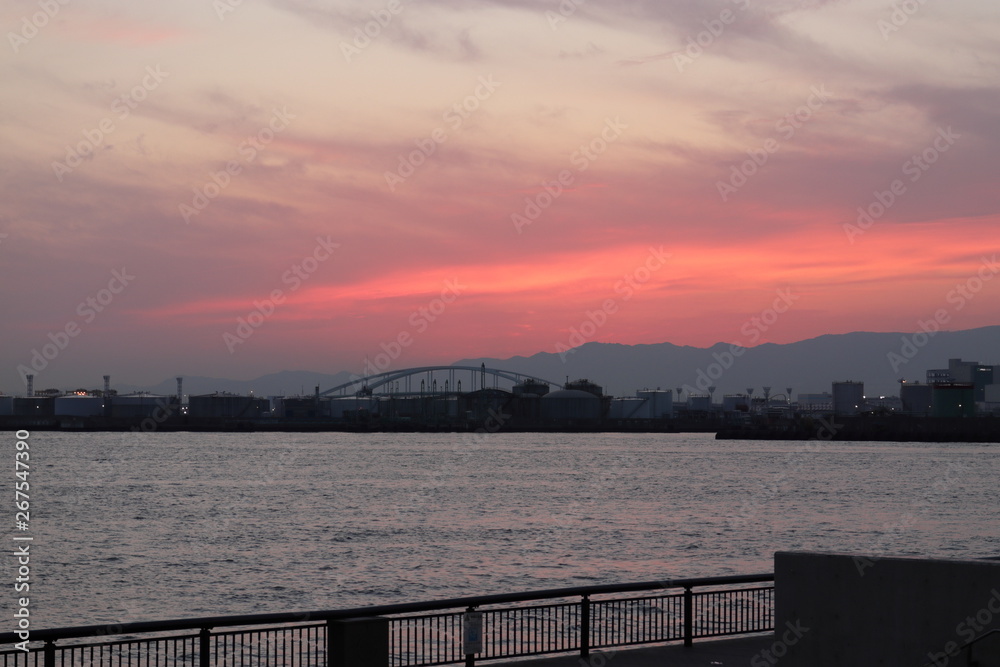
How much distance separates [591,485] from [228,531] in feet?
167

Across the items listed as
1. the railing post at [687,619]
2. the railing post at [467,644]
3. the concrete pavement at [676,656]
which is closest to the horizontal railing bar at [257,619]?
the railing post at [467,644]

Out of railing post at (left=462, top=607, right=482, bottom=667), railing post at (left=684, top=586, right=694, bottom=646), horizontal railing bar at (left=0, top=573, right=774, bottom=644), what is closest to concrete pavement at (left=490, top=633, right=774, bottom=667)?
railing post at (left=684, top=586, right=694, bottom=646)

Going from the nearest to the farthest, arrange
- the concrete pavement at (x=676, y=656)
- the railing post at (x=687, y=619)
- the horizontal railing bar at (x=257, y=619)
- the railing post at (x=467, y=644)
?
1. the horizontal railing bar at (x=257, y=619)
2. the railing post at (x=467, y=644)
3. the concrete pavement at (x=676, y=656)
4. the railing post at (x=687, y=619)

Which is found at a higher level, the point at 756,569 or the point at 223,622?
the point at 223,622

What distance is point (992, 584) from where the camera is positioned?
11.3m

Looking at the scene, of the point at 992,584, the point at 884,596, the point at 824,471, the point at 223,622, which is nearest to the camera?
the point at 992,584

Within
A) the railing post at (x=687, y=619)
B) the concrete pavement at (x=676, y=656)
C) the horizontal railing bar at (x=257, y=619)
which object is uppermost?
the horizontal railing bar at (x=257, y=619)

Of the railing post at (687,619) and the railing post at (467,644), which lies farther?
the railing post at (687,619)

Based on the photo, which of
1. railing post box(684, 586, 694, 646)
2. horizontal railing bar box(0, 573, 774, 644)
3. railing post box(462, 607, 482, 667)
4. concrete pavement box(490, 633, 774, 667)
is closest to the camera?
horizontal railing bar box(0, 573, 774, 644)

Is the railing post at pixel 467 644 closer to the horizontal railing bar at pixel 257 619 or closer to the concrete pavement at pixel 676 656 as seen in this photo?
the horizontal railing bar at pixel 257 619

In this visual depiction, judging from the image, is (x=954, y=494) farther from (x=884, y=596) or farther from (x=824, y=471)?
(x=884, y=596)

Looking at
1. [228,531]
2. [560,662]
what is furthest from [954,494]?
[560,662]

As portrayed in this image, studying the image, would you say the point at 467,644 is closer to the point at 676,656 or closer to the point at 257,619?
the point at 257,619

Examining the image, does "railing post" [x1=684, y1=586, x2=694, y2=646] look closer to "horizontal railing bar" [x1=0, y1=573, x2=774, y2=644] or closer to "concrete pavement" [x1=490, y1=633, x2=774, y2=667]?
"concrete pavement" [x1=490, y1=633, x2=774, y2=667]
